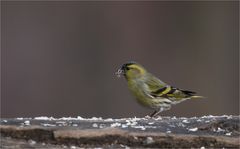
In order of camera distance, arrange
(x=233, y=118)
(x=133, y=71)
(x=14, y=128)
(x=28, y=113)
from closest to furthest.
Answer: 1. (x=14, y=128)
2. (x=233, y=118)
3. (x=133, y=71)
4. (x=28, y=113)

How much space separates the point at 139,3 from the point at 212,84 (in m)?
1.96

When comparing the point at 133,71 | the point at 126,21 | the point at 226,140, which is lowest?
the point at 226,140

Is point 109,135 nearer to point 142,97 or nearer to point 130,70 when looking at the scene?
point 142,97

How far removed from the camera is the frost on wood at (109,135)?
538 centimetres

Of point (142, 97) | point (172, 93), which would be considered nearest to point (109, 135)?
point (142, 97)

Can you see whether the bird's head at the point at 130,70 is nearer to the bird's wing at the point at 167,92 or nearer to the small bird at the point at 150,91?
the small bird at the point at 150,91

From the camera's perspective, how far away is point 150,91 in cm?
804

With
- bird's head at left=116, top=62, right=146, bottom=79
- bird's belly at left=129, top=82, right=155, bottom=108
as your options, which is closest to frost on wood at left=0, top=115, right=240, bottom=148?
bird's belly at left=129, top=82, right=155, bottom=108

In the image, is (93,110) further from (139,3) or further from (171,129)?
(171,129)

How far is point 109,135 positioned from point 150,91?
105 inches

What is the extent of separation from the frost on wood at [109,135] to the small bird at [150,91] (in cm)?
Result: 221

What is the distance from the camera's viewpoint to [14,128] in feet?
17.7

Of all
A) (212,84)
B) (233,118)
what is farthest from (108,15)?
(233,118)

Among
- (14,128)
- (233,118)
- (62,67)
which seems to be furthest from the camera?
(62,67)
